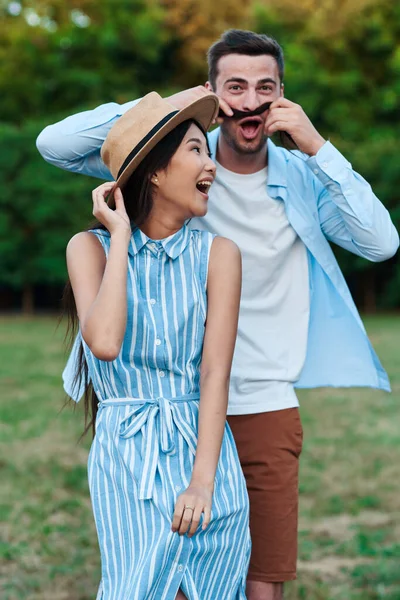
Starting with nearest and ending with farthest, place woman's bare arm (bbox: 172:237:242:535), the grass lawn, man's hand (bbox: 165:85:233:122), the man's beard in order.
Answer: woman's bare arm (bbox: 172:237:242:535)
man's hand (bbox: 165:85:233:122)
the man's beard
the grass lawn

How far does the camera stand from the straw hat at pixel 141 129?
2717mm

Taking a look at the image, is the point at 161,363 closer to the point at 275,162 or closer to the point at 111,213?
the point at 111,213

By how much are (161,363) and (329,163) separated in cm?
96

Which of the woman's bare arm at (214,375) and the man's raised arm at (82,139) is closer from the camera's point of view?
the woman's bare arm at (214,375)

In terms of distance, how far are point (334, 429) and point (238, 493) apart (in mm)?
6751

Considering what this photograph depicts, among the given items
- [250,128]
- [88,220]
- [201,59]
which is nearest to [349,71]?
[201,59]

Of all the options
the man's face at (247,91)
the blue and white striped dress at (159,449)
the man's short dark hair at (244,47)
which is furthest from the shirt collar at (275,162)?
the blue and white striped dress at (159,449)

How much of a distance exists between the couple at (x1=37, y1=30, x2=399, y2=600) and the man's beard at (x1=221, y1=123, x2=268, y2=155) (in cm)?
1

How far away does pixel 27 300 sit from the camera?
1136 inches

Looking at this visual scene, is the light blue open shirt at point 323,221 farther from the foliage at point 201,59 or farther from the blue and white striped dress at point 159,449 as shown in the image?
the foliage at point 201,59

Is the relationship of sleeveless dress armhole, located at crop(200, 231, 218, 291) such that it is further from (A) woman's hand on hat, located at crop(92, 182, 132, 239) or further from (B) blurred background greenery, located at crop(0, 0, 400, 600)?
(B) blurred background greenery, located at crop(0, 0, 400, 600)

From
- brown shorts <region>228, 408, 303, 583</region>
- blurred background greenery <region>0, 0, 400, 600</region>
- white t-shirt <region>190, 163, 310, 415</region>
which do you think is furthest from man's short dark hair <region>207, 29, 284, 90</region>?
blurred background greenery <region>0, 0, 400, 600</region>

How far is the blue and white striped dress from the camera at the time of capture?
2.52 m

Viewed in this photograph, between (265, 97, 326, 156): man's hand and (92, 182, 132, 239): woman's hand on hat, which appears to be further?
(265, 97, 326, 156): man's hand
